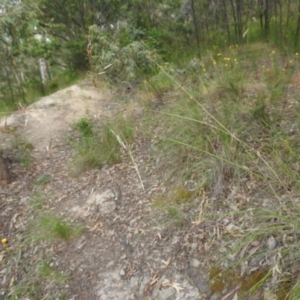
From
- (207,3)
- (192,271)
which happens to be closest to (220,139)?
(192,271)

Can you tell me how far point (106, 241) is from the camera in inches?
97.3

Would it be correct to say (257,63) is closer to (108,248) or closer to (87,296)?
(108,248)

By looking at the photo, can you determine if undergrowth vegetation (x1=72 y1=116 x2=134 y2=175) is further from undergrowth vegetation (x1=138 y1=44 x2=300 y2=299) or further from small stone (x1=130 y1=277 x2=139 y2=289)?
small stone (x1=130 y1=277 x2=139 y2=289)

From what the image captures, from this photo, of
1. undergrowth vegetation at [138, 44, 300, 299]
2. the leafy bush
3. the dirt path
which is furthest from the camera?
the leafy bush

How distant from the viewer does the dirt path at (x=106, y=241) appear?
2.08 metres

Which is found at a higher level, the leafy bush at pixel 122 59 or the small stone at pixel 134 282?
the leafy bush at pixel 122 59

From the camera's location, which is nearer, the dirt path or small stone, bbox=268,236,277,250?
small stone, bbox=268,236,277,250

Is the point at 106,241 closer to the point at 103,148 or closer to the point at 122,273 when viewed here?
the point at 122,273

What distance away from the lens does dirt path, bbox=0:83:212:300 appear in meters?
2.08

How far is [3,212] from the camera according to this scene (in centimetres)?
299

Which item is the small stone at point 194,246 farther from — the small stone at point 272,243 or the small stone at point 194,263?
the small stone at point 272,243

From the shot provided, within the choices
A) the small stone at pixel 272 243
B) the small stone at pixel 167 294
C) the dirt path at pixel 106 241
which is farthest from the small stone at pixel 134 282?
the small stone at pixel 272 243

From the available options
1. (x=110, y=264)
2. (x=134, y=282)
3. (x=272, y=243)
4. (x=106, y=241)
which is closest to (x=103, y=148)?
(x=106, y=241)

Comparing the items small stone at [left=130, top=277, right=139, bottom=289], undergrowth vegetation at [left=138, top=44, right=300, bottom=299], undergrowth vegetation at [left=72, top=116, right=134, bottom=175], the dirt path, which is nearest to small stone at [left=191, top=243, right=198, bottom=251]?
the dirt path
